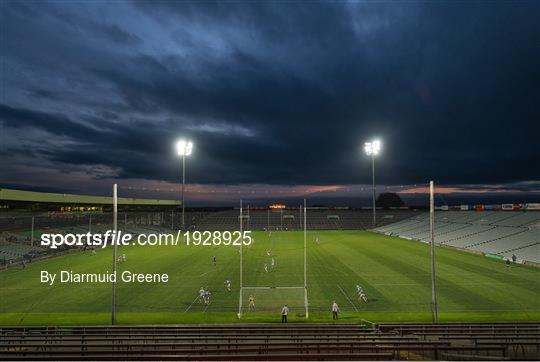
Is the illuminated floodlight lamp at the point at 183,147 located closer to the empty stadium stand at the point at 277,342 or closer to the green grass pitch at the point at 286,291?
the green grass pitch at the point at 286,291

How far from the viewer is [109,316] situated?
25.9 metres

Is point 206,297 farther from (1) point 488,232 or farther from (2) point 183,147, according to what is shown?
(1) point 488,232

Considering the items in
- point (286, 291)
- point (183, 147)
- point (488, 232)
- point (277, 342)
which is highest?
point (183, 147)

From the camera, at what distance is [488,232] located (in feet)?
218

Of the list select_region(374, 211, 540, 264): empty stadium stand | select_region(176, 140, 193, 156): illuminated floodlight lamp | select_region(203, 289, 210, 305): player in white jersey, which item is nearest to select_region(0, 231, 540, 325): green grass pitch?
select_region(203, 289, 210, 305): player in white jersey

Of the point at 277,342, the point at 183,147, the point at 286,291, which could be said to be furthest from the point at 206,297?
the point at 183,147

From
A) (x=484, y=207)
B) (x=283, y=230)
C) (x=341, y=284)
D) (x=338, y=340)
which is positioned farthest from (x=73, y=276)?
(x=484, y=207)

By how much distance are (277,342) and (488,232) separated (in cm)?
6136

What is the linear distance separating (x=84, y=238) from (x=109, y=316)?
53.5m

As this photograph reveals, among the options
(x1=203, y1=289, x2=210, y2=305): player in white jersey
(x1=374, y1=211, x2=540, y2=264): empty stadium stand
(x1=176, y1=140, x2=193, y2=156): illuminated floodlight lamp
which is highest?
(x1=176, y1=140, x2=193, y2=156): illuminated floodlight lamp

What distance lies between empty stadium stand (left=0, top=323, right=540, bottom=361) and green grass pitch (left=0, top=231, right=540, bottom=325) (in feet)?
15.2

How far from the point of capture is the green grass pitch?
25750 mm

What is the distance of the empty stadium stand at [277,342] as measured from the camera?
14875mm

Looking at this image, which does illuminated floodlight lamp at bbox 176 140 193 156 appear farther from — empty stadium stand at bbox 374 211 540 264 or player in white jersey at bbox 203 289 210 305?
empty stadium stand at bbox 374 211 540 264
